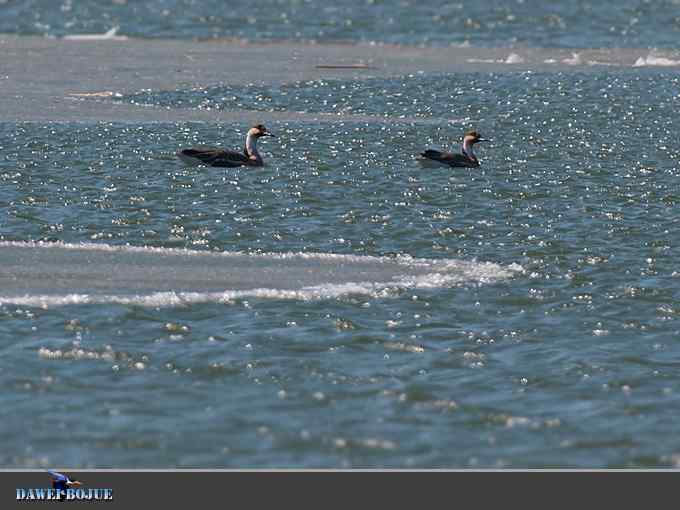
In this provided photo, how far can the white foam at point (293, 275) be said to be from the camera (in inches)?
699

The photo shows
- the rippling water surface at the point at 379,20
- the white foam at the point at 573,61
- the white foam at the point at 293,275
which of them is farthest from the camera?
the rippling water surface at the point at 379,20

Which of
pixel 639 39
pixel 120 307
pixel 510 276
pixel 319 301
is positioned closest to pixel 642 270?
pixel 510 276

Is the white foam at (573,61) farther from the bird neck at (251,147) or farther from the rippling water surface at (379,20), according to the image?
the bird neck at (251,147)

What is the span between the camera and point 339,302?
1780cm

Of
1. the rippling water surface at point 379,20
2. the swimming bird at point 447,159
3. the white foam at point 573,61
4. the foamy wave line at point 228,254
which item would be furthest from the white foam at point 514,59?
the foamy wave line at point 228,254

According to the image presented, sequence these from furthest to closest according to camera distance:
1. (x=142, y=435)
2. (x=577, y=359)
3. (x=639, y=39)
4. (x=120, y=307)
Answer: (x=639, y=39), (x=120, y=307), (x=577, y=359), (x=142, y=435)

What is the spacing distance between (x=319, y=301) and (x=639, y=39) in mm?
39653

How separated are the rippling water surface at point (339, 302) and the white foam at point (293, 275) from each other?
5cm

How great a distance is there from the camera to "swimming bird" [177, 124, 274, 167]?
2673cm

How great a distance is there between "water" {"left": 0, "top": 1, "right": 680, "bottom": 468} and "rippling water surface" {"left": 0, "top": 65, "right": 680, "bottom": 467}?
0.13ft

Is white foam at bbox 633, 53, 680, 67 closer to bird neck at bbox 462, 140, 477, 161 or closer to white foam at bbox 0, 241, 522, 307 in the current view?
bird neck at bbox 462, 140, 477, 161

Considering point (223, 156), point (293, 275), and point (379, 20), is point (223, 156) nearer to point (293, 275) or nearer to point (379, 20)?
point (293, 275)
